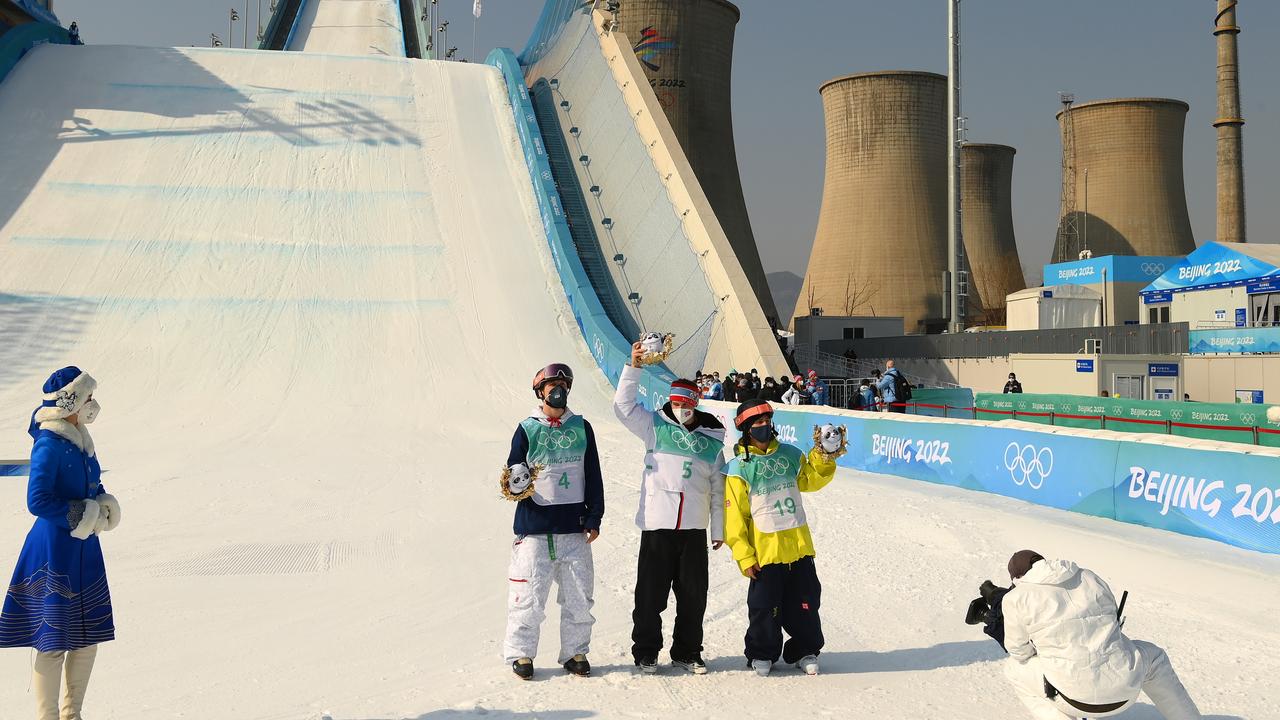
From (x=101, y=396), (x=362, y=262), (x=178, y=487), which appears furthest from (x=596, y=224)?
(x=178, y=487)

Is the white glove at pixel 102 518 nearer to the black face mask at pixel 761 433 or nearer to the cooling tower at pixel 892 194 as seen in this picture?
the black face mask at pixel 761 433

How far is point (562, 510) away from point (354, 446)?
7685 millimetres

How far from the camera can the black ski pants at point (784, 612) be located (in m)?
4.32

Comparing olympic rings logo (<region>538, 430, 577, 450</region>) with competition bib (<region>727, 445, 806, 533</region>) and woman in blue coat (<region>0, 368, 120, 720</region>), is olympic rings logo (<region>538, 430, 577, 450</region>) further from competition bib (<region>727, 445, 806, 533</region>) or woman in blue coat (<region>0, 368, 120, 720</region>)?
woman in blue coat (<region>0, 368, 120, 720</region>)

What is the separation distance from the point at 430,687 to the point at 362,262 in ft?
54.5

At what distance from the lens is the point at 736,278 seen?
57.8 feet

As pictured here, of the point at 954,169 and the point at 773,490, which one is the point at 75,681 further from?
the point at 954,169

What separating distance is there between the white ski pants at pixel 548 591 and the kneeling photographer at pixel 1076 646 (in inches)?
74.0

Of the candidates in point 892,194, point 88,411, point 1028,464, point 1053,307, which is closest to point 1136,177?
point 892,194

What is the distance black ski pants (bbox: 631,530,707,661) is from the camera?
14.4ft

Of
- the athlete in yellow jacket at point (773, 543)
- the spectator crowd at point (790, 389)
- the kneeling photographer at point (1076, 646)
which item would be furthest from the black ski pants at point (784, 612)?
the spectator crowd at point (790, 389)

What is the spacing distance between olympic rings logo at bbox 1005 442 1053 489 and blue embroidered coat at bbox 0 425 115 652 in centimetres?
769

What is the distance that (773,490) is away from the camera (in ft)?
14.4

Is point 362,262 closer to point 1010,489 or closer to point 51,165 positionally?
point 51,165
